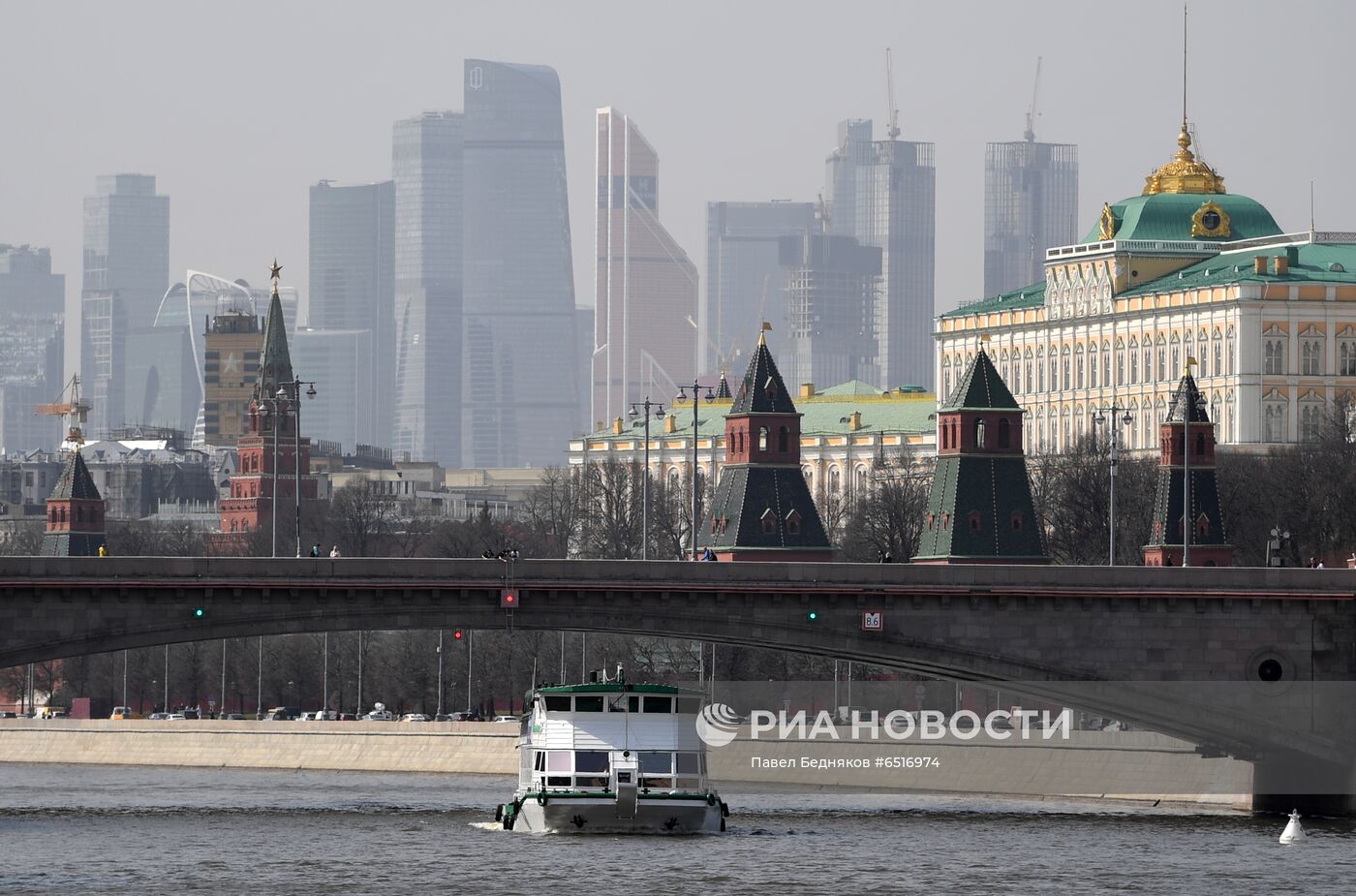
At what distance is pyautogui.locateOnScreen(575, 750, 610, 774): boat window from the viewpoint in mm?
110406

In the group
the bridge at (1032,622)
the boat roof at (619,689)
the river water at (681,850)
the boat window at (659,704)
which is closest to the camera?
the river water at (681,850)

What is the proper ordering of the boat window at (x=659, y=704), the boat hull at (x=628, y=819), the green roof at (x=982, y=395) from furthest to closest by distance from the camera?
the green roof at (x=982, y=395) → the boat window at (x=659, y=704) → the boat hull at (x=628, y=819)

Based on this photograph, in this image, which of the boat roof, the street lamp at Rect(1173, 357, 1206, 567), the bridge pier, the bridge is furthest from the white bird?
the street lamp at Rect(1173, 357, 1206, 567)

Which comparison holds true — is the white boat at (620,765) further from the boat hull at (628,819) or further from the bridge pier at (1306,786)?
the bridge pier at (1306,786)

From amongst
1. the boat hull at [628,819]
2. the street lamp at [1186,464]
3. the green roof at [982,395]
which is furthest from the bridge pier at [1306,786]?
the green roof at [982,395]

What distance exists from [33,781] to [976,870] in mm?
57227

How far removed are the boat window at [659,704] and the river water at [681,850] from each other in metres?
3.76

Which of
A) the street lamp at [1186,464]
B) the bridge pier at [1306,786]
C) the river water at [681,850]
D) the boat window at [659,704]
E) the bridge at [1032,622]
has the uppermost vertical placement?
the street lamp at [1186,464]

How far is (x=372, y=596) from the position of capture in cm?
11562

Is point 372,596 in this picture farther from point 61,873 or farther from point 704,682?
point 704,682

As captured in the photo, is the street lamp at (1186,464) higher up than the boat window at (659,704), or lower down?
higher up

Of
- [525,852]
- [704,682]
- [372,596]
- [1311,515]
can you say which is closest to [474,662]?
[704,682]

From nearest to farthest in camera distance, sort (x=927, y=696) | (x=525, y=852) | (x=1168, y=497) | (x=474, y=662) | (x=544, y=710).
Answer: (x=525, y=852) < (x=544, y=710) < (x=927, y=696) < (x=1168, y=497) < (x=474, y=662)

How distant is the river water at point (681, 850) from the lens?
96.6 metres
